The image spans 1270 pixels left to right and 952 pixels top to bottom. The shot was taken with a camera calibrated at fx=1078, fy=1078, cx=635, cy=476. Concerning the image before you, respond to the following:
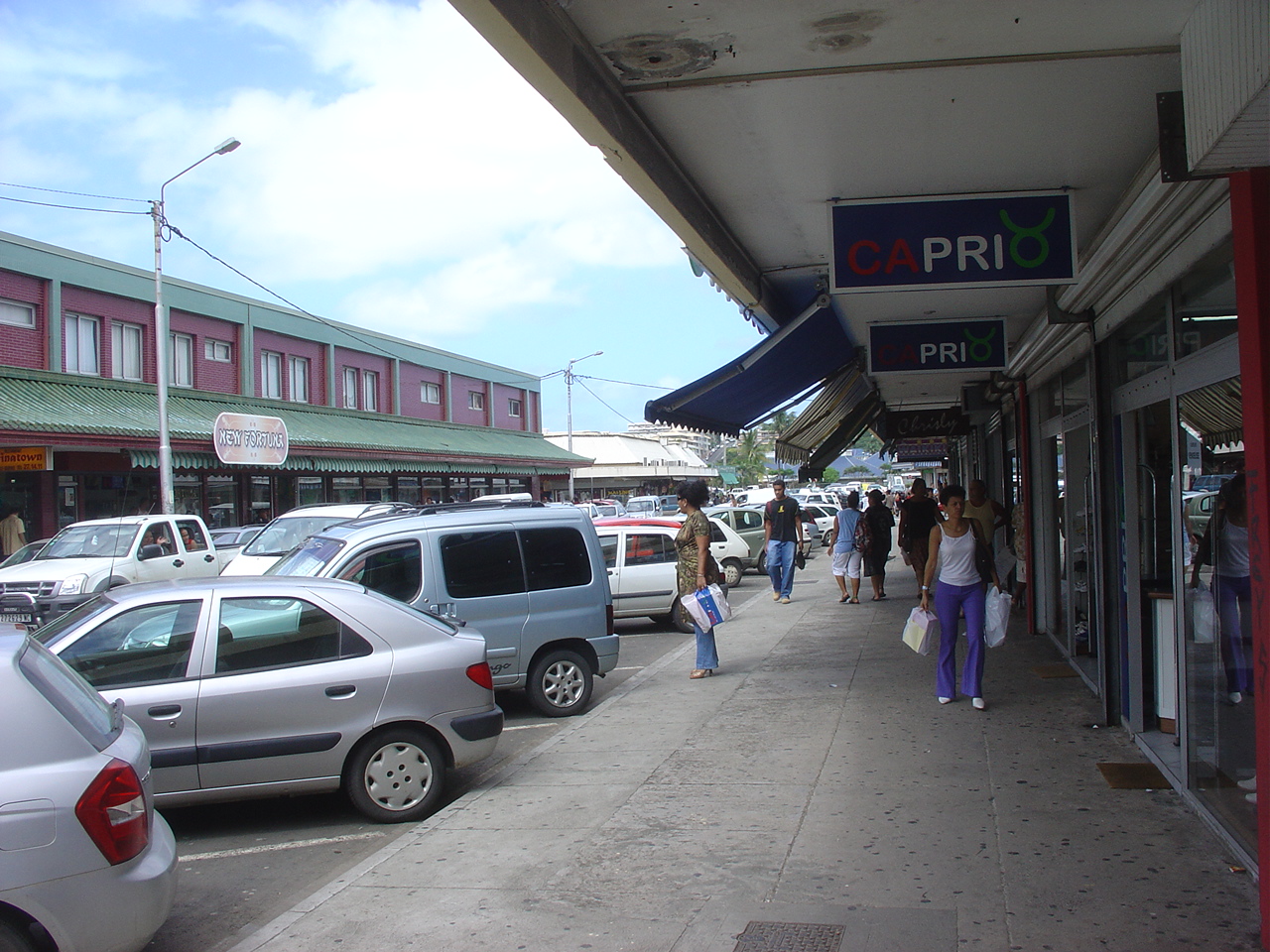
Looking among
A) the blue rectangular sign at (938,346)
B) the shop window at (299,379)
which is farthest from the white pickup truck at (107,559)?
the shop window at (299,379)

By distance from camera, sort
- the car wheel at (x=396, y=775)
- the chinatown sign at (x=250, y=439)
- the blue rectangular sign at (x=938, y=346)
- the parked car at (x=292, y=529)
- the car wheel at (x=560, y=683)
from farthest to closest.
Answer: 1. the chinatown sign at (x=250, y=439)
2. the parked car at (x=292, y=529)
3. the blue rectangular sign at (x=938, y=346)
4. the car wheel at (x=560, y=683)
5. the car wheel at (x=396, y=775)

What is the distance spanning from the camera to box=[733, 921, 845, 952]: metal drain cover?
4168 millimetres

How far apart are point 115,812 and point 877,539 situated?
13.6 metres

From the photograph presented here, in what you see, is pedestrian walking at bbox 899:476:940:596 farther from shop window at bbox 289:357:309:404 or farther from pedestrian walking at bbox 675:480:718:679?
shop window at bbox 289:357:309:404

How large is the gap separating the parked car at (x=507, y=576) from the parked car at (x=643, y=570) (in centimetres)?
550

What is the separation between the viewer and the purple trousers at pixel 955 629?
8.05 metres

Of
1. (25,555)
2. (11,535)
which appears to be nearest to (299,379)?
(11,535)

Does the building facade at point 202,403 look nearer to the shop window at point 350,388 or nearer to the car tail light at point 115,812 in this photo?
the shop window at point 350,388

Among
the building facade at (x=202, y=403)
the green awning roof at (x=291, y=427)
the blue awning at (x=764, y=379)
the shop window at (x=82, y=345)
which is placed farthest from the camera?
the shop window at (x=82, y=345)

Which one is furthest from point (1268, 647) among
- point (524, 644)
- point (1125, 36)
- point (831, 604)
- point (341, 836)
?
point (831, 604)

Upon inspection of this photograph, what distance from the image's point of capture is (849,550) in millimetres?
16422

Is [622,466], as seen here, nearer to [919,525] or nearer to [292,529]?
[919,525]

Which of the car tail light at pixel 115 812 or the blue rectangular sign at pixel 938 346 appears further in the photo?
the blue rectangular sign at pixel 938 346

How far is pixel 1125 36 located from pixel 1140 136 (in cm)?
133
